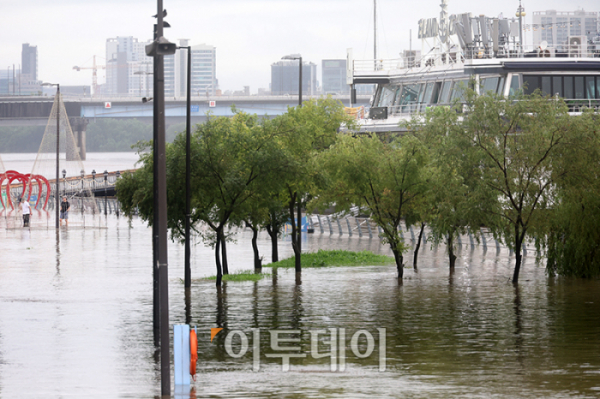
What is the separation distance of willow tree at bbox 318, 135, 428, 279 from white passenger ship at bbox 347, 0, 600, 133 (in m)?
15.6

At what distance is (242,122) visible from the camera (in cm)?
2627

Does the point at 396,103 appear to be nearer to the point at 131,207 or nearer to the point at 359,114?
the point at 359,114

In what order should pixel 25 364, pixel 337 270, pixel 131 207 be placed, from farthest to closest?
pixel 337 270, pixel 131 207, pixel 25 364

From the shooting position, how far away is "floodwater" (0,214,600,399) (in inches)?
481

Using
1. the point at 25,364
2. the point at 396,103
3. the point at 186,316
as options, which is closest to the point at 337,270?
the point at 186,316

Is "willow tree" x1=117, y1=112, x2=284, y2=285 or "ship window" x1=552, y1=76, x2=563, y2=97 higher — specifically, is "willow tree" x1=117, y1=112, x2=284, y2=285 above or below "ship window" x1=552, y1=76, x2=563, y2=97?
below

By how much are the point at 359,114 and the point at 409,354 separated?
46.4 meters

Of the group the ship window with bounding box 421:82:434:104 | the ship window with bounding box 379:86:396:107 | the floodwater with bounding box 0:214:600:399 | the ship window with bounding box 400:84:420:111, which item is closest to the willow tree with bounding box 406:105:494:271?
the floodwater with bounding box 0:214:600:399

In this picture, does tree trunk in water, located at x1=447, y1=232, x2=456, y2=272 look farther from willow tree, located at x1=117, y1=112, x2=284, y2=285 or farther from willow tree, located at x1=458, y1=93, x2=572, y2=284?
willow tree, located at x1=117, y1=112, x2=284, y2=285

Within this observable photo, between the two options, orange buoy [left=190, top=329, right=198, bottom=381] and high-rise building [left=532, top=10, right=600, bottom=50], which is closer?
orange buoy [left=190, top=329, right=198, bottom=381]

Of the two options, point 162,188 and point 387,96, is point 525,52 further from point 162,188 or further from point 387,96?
point 162,188

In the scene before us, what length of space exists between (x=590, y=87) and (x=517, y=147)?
27.2 metres

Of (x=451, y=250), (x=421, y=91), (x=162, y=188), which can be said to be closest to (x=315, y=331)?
(x=162, y=188)

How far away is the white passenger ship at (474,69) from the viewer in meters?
48.6
